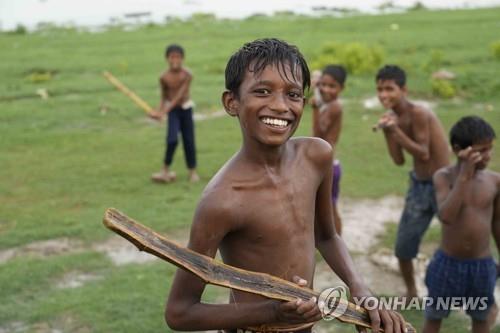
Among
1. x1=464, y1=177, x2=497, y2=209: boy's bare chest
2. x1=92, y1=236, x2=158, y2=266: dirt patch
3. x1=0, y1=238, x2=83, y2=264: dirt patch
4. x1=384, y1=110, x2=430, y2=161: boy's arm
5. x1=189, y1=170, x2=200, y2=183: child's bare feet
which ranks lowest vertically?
x1=0, y1=238, x2=83, y2=264: dirt patch

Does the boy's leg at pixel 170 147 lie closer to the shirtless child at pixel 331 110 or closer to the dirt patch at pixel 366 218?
the dirt patch at pixel 366 218

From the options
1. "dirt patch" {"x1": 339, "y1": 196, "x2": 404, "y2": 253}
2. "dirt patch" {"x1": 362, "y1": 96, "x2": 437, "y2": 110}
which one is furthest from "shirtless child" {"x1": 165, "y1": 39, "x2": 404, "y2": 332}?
"dirt patch" {"x1": 362, "y1": 96, "x2": 437, "y2": 110}

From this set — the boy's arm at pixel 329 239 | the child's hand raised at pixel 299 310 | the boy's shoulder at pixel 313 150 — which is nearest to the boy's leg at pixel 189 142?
the boy's arm at pixel 329 239

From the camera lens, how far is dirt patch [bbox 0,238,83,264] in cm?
532

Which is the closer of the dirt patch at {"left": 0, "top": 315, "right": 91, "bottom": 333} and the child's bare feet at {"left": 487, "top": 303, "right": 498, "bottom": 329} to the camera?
the child's bare feet at {"left": 487, "top": 303, "right": 498, "bottom": 329}

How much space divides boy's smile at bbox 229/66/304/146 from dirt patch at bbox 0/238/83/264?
3.79m

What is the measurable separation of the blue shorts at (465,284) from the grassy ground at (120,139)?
1.74 ft

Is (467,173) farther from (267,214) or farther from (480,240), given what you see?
(267,214)

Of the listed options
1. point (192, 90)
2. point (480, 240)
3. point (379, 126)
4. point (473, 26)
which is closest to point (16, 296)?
point (379, 126)

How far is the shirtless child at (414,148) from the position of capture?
4328 millimetres

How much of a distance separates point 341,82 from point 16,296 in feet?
9.26

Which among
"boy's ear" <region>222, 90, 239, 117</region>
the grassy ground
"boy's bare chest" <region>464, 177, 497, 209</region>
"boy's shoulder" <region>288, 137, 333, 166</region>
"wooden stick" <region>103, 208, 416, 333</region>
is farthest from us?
the grassy ground

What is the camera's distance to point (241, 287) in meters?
1.77

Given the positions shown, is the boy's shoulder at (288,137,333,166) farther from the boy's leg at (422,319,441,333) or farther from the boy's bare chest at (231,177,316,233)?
the boy's leg at (422,319,441,333)
